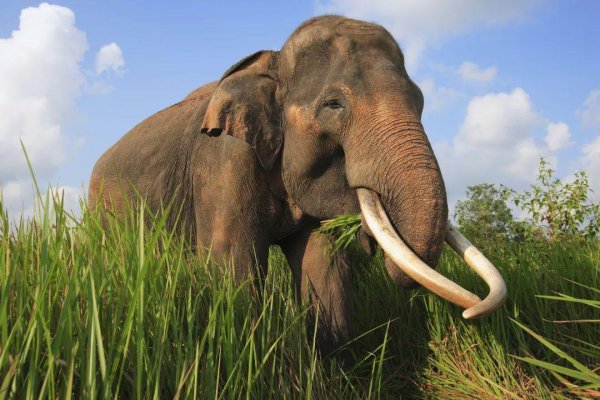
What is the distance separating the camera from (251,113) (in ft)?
11.4

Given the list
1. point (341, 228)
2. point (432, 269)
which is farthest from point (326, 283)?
point (432, 269)

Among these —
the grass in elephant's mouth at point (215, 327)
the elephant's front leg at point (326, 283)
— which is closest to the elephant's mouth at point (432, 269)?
the grass in elephant's mouth at point (215, 327)

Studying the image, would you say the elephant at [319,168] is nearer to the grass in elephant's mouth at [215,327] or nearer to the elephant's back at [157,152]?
the elephant's back at [157,152]

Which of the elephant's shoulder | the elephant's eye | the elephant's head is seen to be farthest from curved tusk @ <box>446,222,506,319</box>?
the elephant's shoulder

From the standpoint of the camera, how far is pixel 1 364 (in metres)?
1.34

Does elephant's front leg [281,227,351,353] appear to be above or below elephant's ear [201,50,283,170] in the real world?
below

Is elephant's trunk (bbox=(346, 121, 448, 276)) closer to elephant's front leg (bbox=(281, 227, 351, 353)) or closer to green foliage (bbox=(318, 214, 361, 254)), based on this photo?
green foliage (bbox=(318, 214, 361, 254))

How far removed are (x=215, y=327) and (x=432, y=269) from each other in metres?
1.03

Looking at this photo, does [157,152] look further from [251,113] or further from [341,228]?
[341,228]

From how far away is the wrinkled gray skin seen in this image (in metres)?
2.89

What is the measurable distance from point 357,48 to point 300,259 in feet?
4.63

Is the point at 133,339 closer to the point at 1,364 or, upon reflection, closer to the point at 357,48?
the point at 1,364

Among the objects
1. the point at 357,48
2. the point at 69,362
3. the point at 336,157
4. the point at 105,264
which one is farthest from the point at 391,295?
the point at 69,362

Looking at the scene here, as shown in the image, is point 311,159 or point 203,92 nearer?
point 311,159
